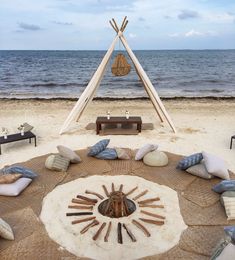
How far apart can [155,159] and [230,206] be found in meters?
2.45

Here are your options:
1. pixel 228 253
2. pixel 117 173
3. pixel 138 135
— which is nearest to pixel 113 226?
pixel 228 253

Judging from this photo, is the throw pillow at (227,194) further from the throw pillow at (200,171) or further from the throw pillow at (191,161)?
the throw pillow at (191,161)

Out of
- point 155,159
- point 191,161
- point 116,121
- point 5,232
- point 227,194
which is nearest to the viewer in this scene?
point 5,232

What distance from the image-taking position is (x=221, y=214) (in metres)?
5.18

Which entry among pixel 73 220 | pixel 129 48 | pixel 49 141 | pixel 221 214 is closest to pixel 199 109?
pixel 129 48

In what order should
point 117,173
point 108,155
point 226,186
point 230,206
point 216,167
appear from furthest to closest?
1. point 108,155
2. point 117,173
3. point 216,167
4. point 226,186
5. point 230,206

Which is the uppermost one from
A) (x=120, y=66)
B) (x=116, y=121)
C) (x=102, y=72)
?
(x=120, y=66)

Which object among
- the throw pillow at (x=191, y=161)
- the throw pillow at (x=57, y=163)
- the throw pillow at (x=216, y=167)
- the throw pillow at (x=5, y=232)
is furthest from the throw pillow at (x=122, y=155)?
the throw pillow at (x=5, y=232)

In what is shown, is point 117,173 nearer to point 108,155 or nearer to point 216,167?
point 108,155

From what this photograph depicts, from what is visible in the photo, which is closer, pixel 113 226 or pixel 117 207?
pixel 113 226

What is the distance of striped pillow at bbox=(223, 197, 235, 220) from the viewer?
4.98 metres

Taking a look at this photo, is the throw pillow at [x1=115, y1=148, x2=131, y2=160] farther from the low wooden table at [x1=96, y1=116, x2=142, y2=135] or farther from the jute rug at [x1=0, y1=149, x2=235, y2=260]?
the low wooden table at [x1=96, y1=116, x2=142, y2=135]

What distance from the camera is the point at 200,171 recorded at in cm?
655

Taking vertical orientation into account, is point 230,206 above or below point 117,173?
above
